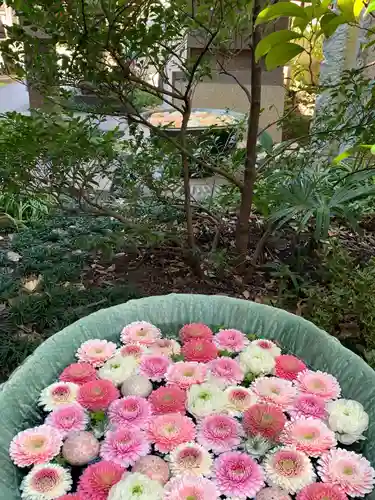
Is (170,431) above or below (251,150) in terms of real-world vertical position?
below

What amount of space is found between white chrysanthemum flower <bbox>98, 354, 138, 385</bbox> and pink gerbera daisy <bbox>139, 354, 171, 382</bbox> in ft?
0.07

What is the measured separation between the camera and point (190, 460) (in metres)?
0.86

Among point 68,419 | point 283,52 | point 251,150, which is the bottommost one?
point 68,419

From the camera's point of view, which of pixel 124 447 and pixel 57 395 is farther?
pixel 57 395

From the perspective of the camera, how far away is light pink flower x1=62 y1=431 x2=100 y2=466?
0.86 meters

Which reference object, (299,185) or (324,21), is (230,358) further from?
(299,185)

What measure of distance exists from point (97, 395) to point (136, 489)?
241mm

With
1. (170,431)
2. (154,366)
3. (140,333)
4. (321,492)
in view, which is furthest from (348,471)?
(140,333)

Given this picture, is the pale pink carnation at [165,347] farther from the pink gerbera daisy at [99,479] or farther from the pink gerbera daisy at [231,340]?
the pink gerbera daisy at [99,479]

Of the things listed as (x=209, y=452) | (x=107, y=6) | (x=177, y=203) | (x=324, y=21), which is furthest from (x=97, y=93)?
(x=209, y=452)

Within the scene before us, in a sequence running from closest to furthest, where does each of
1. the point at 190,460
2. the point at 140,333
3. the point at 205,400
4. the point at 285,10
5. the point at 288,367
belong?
the point at 285,10 < the point at 190,460 < the point at 205,400 < the point at 288,367 < the point at 140,333

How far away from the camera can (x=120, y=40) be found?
4.82 ft

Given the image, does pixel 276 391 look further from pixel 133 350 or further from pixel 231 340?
pixel 133 350

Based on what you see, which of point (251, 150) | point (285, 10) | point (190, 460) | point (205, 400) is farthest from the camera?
point (251, 150)
